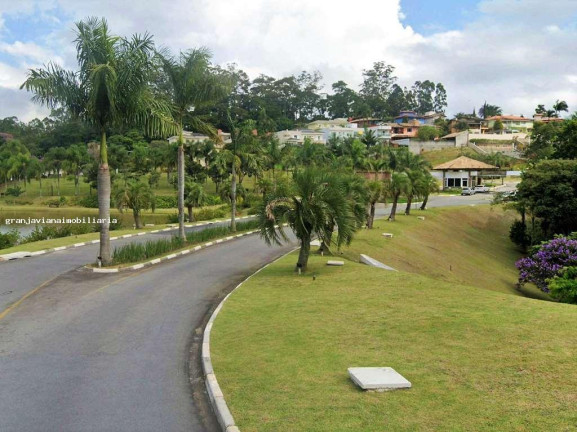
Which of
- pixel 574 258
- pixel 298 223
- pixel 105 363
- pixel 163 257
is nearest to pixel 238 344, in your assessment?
pixel 105 363

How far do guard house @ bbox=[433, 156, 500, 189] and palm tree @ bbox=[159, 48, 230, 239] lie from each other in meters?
58.9

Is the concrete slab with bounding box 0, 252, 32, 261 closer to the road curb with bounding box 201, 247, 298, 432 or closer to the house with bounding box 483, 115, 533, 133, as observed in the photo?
the road curb with bounding box 201, 247, 298, 432

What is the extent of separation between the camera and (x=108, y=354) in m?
11.2

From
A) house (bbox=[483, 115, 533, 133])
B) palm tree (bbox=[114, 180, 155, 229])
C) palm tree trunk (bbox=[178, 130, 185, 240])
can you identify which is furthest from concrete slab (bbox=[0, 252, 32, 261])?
house (bbox=[483, 115, 533, 133])

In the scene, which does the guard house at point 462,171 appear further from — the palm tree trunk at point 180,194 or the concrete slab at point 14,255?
the concrete slab at point 14,255

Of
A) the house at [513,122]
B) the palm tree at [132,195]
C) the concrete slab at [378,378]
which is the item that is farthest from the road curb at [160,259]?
the house at [513,122]

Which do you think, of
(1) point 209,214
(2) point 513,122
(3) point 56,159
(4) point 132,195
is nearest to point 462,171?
(1) point 209,214

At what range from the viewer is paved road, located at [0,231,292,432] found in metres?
8.19

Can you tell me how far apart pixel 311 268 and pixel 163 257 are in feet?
22.6

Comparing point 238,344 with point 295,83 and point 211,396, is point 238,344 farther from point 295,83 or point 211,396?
point 295,83

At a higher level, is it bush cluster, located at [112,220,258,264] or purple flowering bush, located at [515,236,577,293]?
bush cluster, located at [112,220,258,264]

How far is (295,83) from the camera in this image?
508 feet

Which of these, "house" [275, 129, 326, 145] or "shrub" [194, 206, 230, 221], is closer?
"shrub" [194, 206, 230, 221]

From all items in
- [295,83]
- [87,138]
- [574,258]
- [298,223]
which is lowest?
[574,258]
